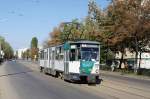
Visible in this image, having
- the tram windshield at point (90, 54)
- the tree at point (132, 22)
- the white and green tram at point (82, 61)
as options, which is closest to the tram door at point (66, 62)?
the white and green tram at point (82, 61)

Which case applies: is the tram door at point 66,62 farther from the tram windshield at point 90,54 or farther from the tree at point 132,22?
the tree at point 132,22

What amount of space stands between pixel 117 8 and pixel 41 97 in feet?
136

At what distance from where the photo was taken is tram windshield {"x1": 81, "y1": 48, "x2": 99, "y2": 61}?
32906mm

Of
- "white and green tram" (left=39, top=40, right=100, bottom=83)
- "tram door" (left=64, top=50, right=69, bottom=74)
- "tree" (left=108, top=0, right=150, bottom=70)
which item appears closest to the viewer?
"white and green tram" (left=39, top=40, right=100, bottom=83)

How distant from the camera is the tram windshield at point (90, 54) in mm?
32906

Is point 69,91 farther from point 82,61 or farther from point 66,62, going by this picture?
point 66,62

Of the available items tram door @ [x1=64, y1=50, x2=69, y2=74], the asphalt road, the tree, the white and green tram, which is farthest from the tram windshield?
the tree

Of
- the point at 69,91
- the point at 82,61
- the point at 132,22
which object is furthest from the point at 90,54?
the point at 132,22

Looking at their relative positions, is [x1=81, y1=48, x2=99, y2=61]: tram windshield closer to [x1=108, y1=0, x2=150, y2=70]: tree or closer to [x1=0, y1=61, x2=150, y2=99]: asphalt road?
[x1=0, y1=61, x2=150, y2=99]: asphalt road

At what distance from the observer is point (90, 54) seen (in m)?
33.2

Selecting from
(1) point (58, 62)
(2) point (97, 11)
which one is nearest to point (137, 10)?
(2) point (97, 11)

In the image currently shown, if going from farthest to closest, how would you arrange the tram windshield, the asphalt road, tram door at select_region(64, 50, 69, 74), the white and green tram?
tram door at select_region(64, 50, 69, 74) < the tram windshield < the white and green tram < the asphalt road

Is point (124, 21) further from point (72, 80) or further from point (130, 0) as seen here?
point (72, 80)

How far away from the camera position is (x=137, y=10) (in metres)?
57.2
